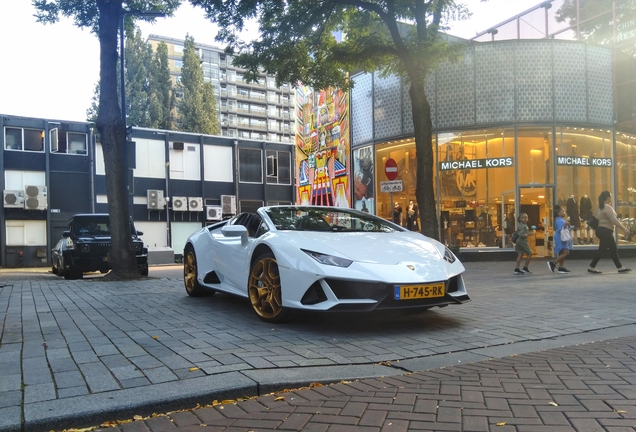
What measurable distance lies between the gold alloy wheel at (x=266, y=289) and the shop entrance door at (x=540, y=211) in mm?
14241

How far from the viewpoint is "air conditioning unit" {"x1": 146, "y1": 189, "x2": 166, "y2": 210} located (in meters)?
35.2

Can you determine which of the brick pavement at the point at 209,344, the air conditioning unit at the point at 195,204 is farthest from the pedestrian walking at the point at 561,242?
the air conditioning unit at the point at 195,204

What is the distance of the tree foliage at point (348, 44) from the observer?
40.4 feet

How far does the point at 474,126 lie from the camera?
18.2 m

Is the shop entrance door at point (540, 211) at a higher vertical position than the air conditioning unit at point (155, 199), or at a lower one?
lower

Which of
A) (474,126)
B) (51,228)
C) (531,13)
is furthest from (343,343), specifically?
(51,228)

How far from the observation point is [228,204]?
38625mm

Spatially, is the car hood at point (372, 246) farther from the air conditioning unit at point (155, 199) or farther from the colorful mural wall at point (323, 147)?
the air conditioning unit at point (155, 199)

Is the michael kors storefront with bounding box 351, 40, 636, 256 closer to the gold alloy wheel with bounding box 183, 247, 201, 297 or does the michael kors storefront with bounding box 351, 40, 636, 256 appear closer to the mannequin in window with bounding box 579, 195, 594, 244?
the mannequin in window with bounding box 579, 195, 594, 244

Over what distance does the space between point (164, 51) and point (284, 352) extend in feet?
171

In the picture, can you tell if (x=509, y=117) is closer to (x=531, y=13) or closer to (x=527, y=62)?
(x=527, y=62)

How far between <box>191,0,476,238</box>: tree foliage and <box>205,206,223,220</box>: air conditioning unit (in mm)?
23581

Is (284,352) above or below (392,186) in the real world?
below

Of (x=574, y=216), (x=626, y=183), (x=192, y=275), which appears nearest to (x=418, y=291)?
(x=192, y=275)
